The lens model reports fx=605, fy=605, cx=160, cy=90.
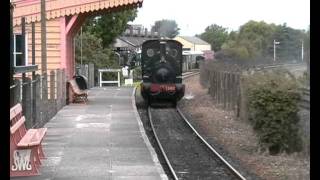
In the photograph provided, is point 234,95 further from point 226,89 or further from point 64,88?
point 64,88

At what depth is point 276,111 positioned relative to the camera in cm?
1274

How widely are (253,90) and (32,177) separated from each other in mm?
5937

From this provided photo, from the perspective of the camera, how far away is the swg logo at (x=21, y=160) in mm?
8656

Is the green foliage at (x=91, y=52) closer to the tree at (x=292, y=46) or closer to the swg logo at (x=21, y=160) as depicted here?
the tree at (x=292, y=46)

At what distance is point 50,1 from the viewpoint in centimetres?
2334

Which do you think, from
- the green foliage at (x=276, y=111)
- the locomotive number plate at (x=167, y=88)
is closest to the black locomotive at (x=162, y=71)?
the locomotive number plate at (x=167, y=88)

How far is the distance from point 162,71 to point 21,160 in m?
17.2

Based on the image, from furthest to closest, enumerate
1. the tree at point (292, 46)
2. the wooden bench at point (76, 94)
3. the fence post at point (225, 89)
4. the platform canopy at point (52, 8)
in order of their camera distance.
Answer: the fence post at point (225, 89) → the wooden bench at point (76, 94) → the platform canopy at point (52, 8) → the tree at point (292, 46)

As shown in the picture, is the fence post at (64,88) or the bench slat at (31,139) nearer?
the bench slat at (31,139)

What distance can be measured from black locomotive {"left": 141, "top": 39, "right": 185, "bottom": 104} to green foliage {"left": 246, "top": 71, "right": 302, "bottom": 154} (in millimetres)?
12198

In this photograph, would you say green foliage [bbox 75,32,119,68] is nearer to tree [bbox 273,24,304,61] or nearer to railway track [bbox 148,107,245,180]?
tree [bbox 273,24,304,61]

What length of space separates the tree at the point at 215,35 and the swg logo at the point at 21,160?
137 metres

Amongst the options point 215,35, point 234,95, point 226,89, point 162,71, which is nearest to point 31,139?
point 234,95
